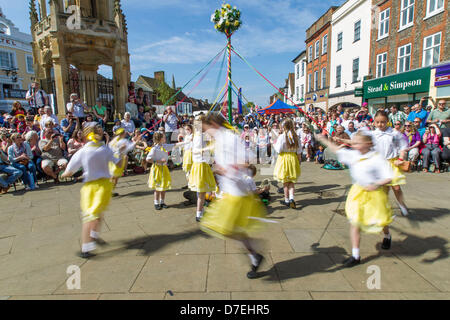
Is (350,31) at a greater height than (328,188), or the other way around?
(350,31)

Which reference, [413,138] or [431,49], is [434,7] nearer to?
[431,49]

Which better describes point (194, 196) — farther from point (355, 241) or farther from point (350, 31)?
point (350, 31)

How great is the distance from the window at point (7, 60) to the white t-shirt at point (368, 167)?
125 feet

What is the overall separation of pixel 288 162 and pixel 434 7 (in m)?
15.1

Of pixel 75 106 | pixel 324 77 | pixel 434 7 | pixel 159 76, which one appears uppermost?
pixel 159 76

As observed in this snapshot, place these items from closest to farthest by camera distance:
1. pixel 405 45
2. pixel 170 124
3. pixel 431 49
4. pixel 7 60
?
pixel 170 124
pixel 431 49
pixel 405 45
pixel 7 60

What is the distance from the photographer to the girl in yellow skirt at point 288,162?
5133 mm

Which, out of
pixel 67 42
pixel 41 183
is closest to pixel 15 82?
pixel 67 42

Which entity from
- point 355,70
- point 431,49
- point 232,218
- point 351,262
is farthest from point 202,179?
point 355,70

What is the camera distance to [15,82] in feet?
99.0

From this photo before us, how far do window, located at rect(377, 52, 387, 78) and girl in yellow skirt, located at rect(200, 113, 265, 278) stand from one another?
62.9ft

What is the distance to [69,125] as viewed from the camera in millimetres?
9188

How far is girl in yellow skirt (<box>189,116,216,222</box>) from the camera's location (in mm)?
4613
